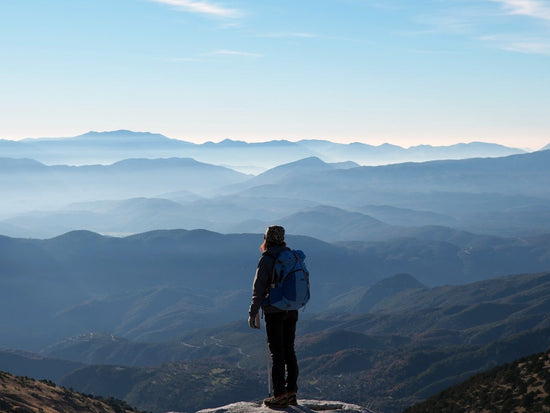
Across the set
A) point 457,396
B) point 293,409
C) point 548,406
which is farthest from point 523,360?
point 293,409

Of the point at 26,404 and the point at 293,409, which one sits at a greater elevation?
the point at 293,409

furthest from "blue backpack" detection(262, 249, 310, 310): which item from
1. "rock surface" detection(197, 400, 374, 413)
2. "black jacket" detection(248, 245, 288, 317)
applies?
"rock surface" detection(197, 400, 374, 413)

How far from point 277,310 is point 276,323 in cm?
44

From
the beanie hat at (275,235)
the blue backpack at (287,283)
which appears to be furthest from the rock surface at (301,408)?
the beanie hat at (275,235)

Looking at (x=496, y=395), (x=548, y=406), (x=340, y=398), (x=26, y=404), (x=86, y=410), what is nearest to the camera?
(x=26, y=404)

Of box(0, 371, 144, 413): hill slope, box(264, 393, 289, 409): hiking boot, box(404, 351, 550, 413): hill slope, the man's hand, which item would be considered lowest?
box(404, 351, 550, 413): hill slope

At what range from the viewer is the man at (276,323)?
19.6m

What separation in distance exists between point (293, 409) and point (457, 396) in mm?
36645

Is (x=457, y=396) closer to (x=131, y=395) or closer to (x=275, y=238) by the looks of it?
(x=275, y=238)

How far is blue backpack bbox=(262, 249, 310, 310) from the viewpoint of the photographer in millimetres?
19703

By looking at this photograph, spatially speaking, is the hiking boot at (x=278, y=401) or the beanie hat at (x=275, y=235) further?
the hiking boot at (x=278, y=401)

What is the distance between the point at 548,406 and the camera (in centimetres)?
4266

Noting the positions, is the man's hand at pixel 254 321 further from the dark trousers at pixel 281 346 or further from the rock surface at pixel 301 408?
the rock surface at pixel 301 408

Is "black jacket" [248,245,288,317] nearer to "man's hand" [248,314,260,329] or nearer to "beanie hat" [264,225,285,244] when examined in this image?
"man's hand" [248,314,260,329]
